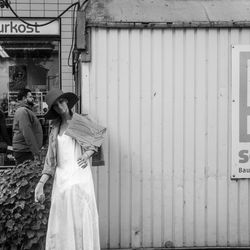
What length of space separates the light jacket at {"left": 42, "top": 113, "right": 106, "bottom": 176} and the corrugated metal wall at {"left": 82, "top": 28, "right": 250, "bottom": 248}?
2.12ft

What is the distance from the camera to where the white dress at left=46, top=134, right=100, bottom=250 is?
18.8 feet

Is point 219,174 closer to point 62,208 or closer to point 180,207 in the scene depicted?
point 180,207

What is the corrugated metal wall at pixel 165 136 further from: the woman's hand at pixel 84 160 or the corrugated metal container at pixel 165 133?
the woman's hand at pixel 84 160

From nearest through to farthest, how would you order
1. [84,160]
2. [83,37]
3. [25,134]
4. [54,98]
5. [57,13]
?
[84,160], [54,98], [83,37], [25,134], [57,13]

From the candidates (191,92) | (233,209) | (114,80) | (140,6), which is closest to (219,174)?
(233,209)

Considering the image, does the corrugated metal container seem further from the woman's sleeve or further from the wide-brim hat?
the woman's sleeve

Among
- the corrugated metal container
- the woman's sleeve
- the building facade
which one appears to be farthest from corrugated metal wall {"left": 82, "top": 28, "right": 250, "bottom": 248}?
the building facade

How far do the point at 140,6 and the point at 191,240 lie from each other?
249cm

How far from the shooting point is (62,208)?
5.79m

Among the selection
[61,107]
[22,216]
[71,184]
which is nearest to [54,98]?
[61,107]

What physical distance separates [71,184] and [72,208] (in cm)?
22

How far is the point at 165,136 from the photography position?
6.57 meters

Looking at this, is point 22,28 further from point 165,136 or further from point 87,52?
point 165,136

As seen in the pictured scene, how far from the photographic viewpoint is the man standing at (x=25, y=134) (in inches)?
354
